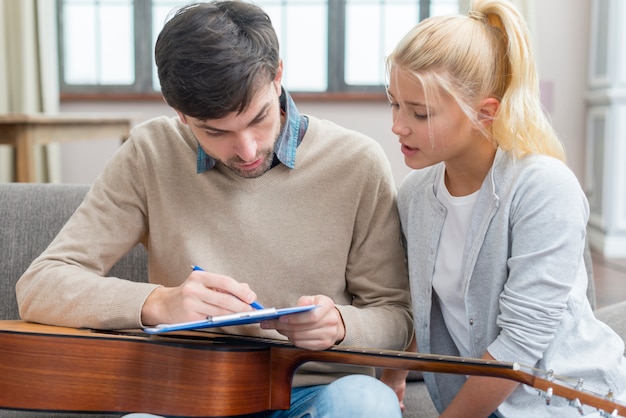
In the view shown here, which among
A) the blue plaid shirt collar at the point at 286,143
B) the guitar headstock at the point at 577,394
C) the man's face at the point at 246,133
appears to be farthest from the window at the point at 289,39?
the guitar headstock at the point at 577,394

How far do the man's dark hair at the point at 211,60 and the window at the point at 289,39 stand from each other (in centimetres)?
416

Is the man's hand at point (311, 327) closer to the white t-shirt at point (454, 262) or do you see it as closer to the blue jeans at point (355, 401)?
the blue jeans at point (355, 401)

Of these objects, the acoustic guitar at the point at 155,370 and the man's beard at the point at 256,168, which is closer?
the acoustic guitar at the point at 155,370

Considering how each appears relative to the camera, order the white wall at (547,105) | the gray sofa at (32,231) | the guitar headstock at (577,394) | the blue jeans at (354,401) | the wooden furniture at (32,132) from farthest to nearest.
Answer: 1. the white wall at (547,105)
2. the wooden furniture at (32,132)
3. the gray sofa at (32,231)
4. the blue jeans at (354,401)
5. the guitar headstock at (577,394)

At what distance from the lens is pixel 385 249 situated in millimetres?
1565

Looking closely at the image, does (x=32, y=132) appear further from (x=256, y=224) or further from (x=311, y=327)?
(x=311, y=327)

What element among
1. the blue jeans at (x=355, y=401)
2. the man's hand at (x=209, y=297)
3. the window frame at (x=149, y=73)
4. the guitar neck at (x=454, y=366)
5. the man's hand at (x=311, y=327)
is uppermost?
the window frame at (x=149, y=73)

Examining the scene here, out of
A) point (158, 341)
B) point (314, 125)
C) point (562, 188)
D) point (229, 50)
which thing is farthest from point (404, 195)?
point (158, 341)

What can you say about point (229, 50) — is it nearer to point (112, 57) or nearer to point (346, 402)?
point (346, 402)

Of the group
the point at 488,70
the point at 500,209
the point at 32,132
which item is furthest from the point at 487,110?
the point at 32,132

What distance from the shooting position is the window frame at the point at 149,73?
541cm

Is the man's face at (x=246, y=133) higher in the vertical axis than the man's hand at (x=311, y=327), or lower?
higher

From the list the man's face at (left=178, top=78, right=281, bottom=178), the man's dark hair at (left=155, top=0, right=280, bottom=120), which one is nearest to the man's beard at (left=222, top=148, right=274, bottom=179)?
the man's face at (left=178, top=78, right=281, bottom=178)

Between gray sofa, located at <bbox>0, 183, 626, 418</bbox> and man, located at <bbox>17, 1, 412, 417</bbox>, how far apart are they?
26 centimetres
